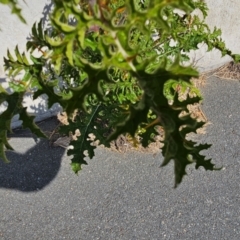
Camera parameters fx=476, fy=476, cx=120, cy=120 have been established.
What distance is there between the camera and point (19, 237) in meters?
2.36

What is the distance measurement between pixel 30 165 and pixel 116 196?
1.71 ft

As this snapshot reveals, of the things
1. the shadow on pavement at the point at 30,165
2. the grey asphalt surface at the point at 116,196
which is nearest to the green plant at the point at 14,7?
the grey asphalt surface at the point at 116,196

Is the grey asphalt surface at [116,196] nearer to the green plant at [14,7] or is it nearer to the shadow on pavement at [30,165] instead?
the shadow on pavement at [30,165]

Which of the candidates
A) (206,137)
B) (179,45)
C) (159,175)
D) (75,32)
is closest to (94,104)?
(179,45)

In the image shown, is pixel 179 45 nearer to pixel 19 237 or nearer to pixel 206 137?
pixel 206 137

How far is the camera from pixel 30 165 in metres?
2.64

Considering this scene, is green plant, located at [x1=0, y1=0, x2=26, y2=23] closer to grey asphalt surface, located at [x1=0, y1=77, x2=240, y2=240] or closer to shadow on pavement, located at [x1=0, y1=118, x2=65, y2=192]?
grey asphalt surface, located at [x1=0, y1=77, x2=240, y2=240]

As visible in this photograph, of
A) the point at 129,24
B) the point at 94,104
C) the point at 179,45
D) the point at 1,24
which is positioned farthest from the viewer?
the point at 1,24

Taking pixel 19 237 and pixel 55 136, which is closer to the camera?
pixel 19 237

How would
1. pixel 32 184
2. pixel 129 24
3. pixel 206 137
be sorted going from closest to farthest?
pixel 129 24, pixel 32 184, pixel 206 137

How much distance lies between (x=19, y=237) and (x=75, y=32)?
1.69 meters

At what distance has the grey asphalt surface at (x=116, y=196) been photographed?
237 centimetres

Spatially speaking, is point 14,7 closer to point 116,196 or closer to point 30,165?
point 116,196

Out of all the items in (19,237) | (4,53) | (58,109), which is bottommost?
(19,237)
